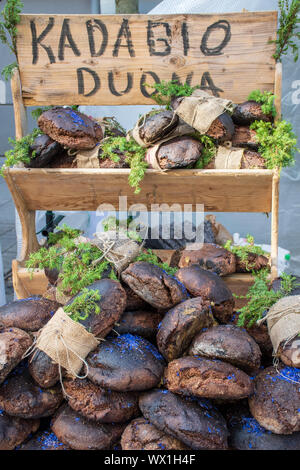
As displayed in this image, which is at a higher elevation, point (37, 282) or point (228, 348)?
point (228, 348)

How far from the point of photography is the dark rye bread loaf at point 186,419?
1.46m

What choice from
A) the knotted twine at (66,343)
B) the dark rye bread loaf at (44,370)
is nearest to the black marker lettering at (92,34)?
the knotted twine at (66,343)

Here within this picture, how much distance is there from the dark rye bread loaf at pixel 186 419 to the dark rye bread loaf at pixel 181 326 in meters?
0.17

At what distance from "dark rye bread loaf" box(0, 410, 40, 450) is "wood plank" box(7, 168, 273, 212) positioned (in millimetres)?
1536

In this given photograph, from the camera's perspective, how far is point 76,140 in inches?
104

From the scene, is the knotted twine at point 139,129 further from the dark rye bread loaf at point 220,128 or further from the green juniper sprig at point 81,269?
the green juniper sprig at point 81,269

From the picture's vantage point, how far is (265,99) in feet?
9.00

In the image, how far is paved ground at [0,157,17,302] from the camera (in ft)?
17.6

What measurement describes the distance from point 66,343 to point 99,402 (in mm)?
254

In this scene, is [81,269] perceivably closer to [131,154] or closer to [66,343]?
[66,343]

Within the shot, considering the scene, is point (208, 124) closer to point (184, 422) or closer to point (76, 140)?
point (76, 140)

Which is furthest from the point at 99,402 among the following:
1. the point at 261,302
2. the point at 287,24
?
the point at 287,24

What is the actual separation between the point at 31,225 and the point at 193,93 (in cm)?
153
